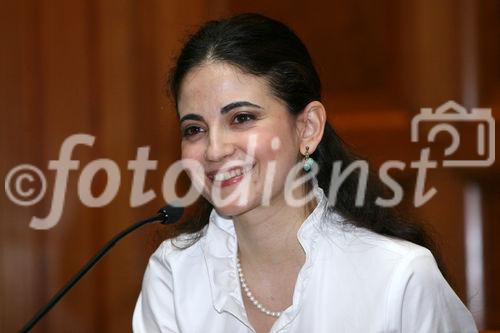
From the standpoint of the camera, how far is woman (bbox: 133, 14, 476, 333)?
40.0 inches

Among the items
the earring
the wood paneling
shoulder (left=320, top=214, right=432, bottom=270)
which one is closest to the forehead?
the earring

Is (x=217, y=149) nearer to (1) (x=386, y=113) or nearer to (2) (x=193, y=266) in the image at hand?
(2) (x=193, y=266)

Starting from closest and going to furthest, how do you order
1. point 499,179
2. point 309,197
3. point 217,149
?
point 217,149 → point 309,197 → point 499,179

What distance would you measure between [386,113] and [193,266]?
2.10 feet

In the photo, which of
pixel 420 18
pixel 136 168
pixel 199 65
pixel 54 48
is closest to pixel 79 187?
pixel 136 168

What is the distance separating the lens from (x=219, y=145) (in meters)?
1.01

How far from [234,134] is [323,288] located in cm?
26

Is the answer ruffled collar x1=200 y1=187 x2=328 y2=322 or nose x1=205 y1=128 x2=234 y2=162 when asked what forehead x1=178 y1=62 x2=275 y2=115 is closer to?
nose x1=205 y1=128 x2=234 y2=162

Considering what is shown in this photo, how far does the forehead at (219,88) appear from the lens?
3.34 ft

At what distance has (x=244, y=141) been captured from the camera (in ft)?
3.32

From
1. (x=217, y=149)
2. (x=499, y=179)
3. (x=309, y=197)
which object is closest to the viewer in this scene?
(x=217, y=149)

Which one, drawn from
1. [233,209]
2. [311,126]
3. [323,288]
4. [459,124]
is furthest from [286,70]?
[459,124]

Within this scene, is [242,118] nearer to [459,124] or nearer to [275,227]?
[275,227]

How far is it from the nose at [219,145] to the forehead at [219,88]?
0.04m
